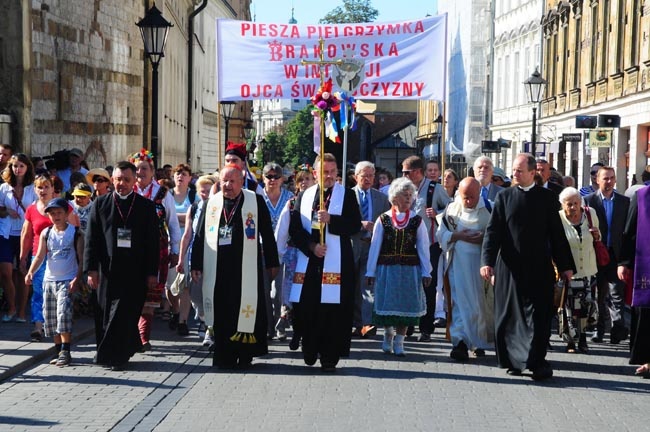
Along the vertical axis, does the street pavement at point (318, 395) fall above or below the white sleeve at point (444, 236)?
below

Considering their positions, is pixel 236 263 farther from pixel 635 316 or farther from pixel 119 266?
pixel 635 316

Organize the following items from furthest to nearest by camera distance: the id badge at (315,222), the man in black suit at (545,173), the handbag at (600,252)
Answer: the man in black suit at (545,173) → the handbag at (600,252) → the id badge at (315,222)

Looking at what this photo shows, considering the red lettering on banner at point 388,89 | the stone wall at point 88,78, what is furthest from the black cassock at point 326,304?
the stone wall at point 88,78

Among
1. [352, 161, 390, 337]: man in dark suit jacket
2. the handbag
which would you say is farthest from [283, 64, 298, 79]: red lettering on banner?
the handbag

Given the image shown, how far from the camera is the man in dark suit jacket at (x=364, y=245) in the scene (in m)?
13.4

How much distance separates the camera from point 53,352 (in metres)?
11.7

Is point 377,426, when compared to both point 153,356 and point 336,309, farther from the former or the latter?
point 153,356

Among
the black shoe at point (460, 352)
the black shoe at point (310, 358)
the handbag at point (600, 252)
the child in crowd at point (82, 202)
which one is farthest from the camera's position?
the handbag at point (600, 252)

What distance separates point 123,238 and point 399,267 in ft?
8.59

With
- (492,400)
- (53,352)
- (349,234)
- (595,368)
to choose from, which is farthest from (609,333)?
(53,352)

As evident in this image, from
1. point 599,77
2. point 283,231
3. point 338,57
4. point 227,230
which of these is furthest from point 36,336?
point 599,77

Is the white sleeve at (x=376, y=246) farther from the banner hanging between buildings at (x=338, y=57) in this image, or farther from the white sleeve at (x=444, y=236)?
the banner hanging between buildings at (x=338, y=57)

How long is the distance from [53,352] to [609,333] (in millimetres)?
6334

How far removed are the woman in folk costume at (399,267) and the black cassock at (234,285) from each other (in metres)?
1.25
